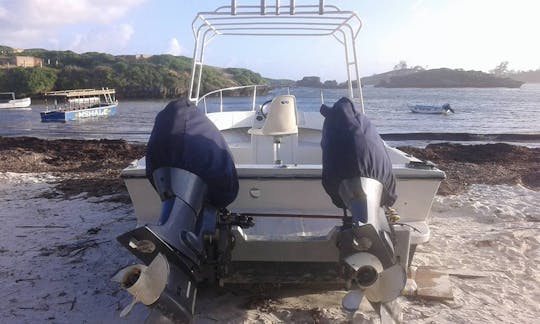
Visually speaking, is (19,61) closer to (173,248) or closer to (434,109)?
(434,109)

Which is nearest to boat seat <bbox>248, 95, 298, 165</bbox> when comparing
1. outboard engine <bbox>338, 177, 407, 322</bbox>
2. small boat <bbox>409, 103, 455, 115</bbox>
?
outboard engine <bbox>338, 177, 407, 322</bbox>

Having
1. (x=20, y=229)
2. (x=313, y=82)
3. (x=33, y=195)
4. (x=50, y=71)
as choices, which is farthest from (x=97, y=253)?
(x=50, y=71)

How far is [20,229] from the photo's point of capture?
17.5ft

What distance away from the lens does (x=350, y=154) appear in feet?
9.32

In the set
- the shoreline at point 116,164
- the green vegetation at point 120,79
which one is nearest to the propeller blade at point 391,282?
the shoreline at point 116,164

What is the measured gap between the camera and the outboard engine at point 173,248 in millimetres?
2221

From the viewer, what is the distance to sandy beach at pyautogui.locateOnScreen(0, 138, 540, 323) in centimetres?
341

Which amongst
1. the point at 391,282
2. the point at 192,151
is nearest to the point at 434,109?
the point at 192,151

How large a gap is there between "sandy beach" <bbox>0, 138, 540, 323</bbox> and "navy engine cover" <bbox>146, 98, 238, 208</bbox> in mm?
1025

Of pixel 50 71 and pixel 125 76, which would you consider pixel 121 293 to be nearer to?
pixel 125 76

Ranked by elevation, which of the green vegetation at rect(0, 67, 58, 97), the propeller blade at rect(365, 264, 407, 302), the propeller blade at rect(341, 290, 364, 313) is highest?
the green vegetation at rect(0, 67, 58, 97)

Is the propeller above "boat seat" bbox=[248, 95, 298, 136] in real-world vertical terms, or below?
below

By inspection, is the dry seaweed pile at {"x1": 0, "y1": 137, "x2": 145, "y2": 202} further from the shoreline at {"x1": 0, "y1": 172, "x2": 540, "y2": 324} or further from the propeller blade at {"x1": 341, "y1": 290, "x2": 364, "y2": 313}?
the propeller blade at {"x1": 341, "y1": 290, "x2": 364, "y2": 313}

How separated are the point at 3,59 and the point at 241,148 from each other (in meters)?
112
